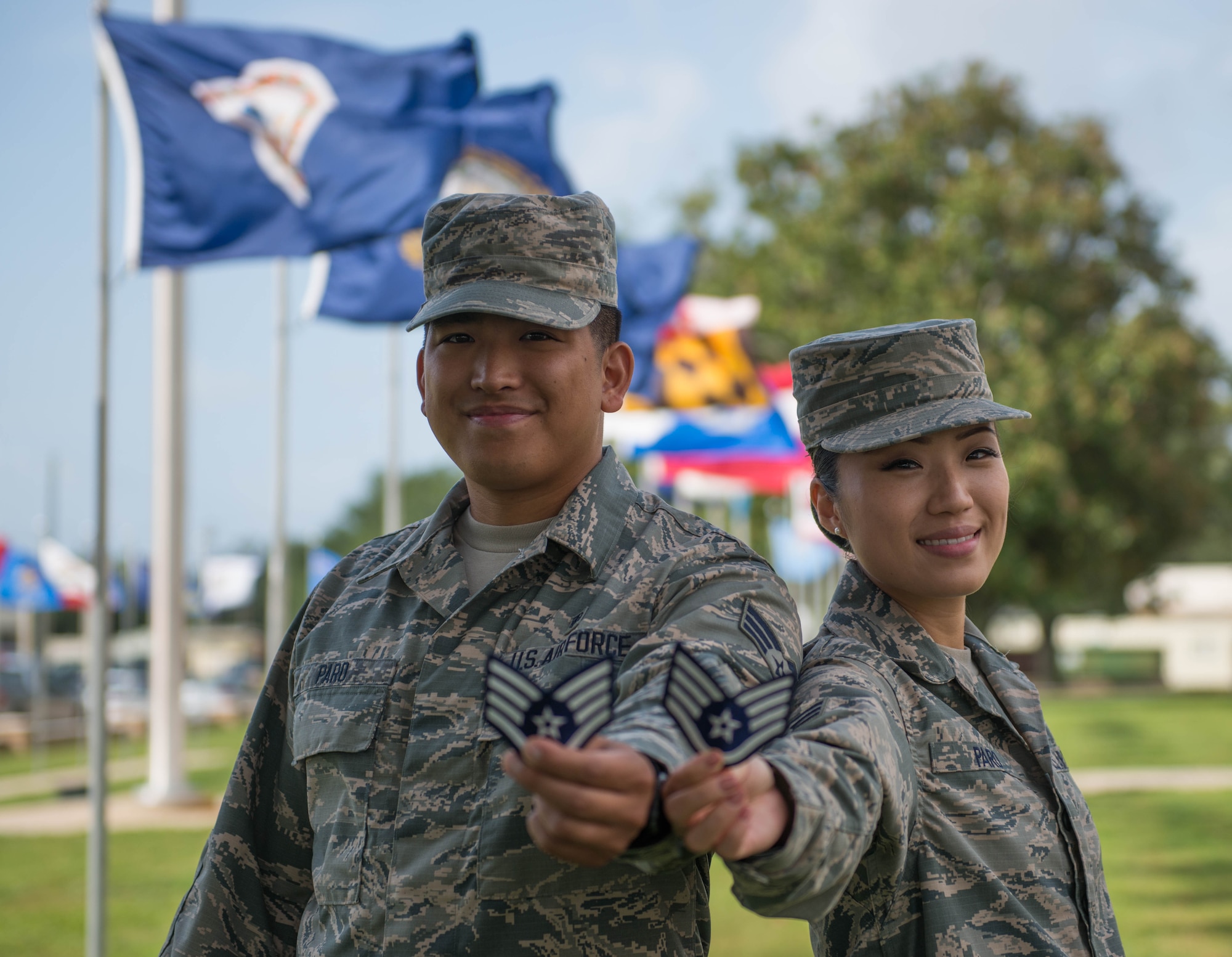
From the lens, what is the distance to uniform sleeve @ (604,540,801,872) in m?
1.57

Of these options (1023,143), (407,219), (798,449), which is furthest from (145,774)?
(1023,143)

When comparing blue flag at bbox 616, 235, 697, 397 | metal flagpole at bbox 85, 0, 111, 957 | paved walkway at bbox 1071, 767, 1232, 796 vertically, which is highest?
blue flag at bbox 616, 235, 697, 397

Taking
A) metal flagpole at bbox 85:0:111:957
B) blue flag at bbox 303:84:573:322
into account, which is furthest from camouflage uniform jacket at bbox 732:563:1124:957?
blue flag at bbox 303:84:573:322

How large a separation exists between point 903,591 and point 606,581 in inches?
22.8

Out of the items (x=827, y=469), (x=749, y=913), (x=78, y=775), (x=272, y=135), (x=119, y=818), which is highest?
(x=272, y=135)

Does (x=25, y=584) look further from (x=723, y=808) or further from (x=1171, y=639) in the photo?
(x=1171, y=639)


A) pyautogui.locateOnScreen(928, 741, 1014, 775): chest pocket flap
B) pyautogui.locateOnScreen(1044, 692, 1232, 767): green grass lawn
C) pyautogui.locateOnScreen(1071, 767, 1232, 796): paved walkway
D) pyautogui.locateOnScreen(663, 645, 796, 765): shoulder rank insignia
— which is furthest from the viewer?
pyautogui.locateOnScreen(1044, 692, 1232, 767): green grass lawn

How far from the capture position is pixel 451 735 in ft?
7.33

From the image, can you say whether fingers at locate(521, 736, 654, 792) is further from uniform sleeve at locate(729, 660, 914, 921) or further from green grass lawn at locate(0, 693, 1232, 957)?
green grass lawn at locate(0, 693, 1232, 957)

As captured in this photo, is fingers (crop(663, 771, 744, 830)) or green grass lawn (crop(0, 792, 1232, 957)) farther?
green grass lawn (crop(0, 792, 1232, 957))

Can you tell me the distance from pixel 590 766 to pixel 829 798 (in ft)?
1.20

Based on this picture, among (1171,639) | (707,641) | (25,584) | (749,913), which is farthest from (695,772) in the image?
(1171,639)

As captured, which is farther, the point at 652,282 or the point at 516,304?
the point at 652,282

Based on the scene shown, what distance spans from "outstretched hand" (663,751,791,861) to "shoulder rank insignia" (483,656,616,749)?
12cm
